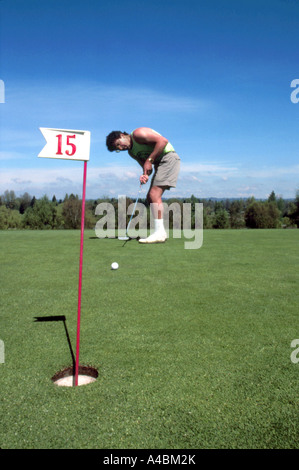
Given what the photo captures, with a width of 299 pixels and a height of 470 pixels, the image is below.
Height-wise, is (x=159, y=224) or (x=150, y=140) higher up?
(x=150, y=140)

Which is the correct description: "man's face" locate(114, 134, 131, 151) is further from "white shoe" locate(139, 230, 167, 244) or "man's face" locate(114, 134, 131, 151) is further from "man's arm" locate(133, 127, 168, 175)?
"white shoe" locate(139, 230, 167, 244)

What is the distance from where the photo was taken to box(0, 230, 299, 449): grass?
85.2 inches

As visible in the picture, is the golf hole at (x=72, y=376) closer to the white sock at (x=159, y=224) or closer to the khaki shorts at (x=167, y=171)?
the white sock at (x=159, y=224)

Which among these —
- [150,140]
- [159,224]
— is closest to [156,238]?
[159,224]

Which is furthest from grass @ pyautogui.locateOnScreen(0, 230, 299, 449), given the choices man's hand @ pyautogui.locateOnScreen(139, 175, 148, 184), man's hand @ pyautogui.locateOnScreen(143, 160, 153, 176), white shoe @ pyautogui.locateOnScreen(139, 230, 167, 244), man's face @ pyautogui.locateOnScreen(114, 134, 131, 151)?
man's face @ pyautogui.locateOnScreen(114, 134, 131, 151)

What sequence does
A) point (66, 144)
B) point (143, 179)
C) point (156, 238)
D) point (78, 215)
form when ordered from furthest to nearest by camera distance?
point (78, 215)
point (156, 238)
point (143, 179)
point (66, 144)

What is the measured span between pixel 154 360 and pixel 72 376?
70cm

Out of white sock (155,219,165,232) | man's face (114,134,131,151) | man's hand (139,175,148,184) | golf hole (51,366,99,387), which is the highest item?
man's face (114,134,131,151)

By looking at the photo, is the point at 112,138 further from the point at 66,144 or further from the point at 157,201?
the point at 66,144

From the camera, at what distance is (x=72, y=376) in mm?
2963

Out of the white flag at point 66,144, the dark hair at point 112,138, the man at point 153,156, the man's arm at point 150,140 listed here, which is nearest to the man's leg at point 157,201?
the man at point 153,156

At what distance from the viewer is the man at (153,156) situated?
28.1 feet

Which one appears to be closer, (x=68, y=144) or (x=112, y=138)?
(x=68, y=144)
